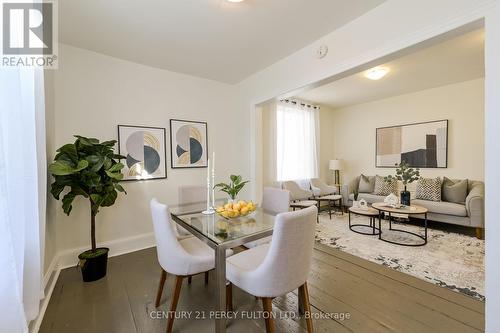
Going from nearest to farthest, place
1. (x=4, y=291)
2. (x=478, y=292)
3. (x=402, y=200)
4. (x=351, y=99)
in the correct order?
(x=4, y=291)
(x=478, y=292)
(x=402, y=200)
(x=351, y=99)

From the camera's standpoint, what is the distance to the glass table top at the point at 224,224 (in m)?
1.52

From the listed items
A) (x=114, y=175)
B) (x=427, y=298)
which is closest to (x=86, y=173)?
(x=114, y=175)

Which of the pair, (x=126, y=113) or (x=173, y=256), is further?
(x=126, y=113)

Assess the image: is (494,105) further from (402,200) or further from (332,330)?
(402,200)

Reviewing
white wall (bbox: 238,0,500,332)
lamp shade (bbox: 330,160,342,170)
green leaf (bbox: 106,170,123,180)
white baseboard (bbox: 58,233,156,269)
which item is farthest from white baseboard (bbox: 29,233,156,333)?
lamp shade (bbox: 330,160,342,170)

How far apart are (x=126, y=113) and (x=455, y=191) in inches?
222

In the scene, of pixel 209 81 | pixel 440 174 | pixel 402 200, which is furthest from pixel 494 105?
pixel 440 174

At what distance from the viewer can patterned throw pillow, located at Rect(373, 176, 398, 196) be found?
4.55 m

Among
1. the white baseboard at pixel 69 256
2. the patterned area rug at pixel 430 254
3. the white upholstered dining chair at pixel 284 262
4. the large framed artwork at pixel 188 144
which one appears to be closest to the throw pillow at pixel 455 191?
the patterned area rug at pixel 430 254

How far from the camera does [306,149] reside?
5.27 metres

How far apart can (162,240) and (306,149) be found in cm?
435

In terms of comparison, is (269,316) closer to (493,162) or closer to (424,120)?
(493,162)

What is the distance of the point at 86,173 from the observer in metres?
2.09

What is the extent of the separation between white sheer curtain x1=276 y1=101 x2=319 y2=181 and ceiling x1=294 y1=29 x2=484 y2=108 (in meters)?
0.41
